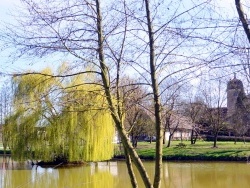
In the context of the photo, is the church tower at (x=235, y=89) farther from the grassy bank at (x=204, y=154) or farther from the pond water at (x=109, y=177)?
the grassy bank at (x=204, y=154)

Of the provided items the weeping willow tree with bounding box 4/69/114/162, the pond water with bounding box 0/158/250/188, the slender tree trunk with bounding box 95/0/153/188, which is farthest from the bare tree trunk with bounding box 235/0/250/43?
the weeping willow tree with bounding box 4/69/114/162

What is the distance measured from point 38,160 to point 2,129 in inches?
103

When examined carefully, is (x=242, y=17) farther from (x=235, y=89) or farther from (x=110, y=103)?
(x=235, y=89)

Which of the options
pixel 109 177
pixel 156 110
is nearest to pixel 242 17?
pixel 156 110

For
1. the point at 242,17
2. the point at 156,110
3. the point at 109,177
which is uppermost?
the point at 242,17

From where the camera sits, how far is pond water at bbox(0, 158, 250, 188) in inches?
565

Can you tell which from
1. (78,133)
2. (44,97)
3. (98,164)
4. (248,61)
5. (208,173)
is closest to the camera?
(248,61)

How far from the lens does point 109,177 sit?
1641 cm

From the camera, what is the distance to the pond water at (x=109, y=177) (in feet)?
47.1

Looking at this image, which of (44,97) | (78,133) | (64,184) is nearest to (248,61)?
(44,97)

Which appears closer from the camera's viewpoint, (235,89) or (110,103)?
(110,103)

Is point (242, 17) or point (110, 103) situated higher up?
point (242, 17)

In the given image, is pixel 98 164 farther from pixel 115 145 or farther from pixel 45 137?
pixel 45 137

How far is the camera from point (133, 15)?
3453 mm
